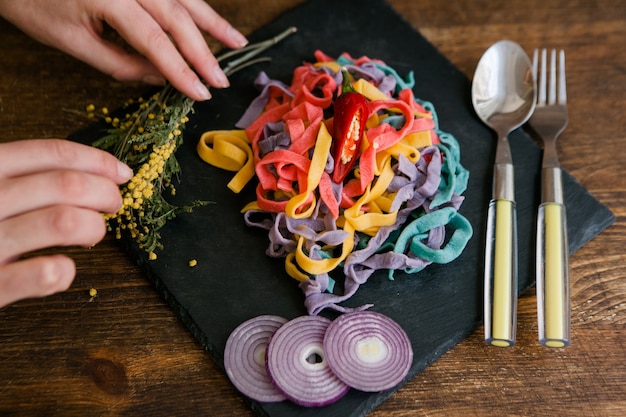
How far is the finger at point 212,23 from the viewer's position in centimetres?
233

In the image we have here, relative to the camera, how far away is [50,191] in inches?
64.4

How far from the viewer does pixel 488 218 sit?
2172 millimetres

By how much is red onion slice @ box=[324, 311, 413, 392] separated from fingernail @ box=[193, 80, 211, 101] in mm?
830

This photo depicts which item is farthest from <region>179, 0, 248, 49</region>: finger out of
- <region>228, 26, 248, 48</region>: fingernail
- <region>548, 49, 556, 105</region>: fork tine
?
<region>548, 49, 556, 105</region>: fork tine

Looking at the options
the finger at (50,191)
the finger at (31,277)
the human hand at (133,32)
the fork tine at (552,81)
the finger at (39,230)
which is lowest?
the finger at (31,277)

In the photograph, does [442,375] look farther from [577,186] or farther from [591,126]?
[591,126]

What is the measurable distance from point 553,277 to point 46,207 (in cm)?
137

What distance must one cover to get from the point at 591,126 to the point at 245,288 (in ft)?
4.52

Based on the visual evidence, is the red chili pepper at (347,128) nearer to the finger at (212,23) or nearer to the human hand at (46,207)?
the finger at (212,23)

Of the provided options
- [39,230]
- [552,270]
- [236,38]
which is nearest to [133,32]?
[236,38]

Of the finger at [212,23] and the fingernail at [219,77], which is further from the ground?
the finger at [212,23]

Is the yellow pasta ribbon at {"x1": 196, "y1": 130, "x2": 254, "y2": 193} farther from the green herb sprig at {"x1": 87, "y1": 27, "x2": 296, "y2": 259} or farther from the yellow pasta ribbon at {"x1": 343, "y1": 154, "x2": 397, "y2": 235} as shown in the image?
the yellow pasta ribbon at {"x1": 343, "y1": 154, "x2": 397, "y2": 235}

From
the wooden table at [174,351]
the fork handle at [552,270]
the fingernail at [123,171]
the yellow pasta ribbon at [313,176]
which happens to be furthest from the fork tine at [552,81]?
the fingernail at [123,171]

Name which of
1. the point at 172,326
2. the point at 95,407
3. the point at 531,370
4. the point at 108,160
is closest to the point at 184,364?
the point at 172,326
